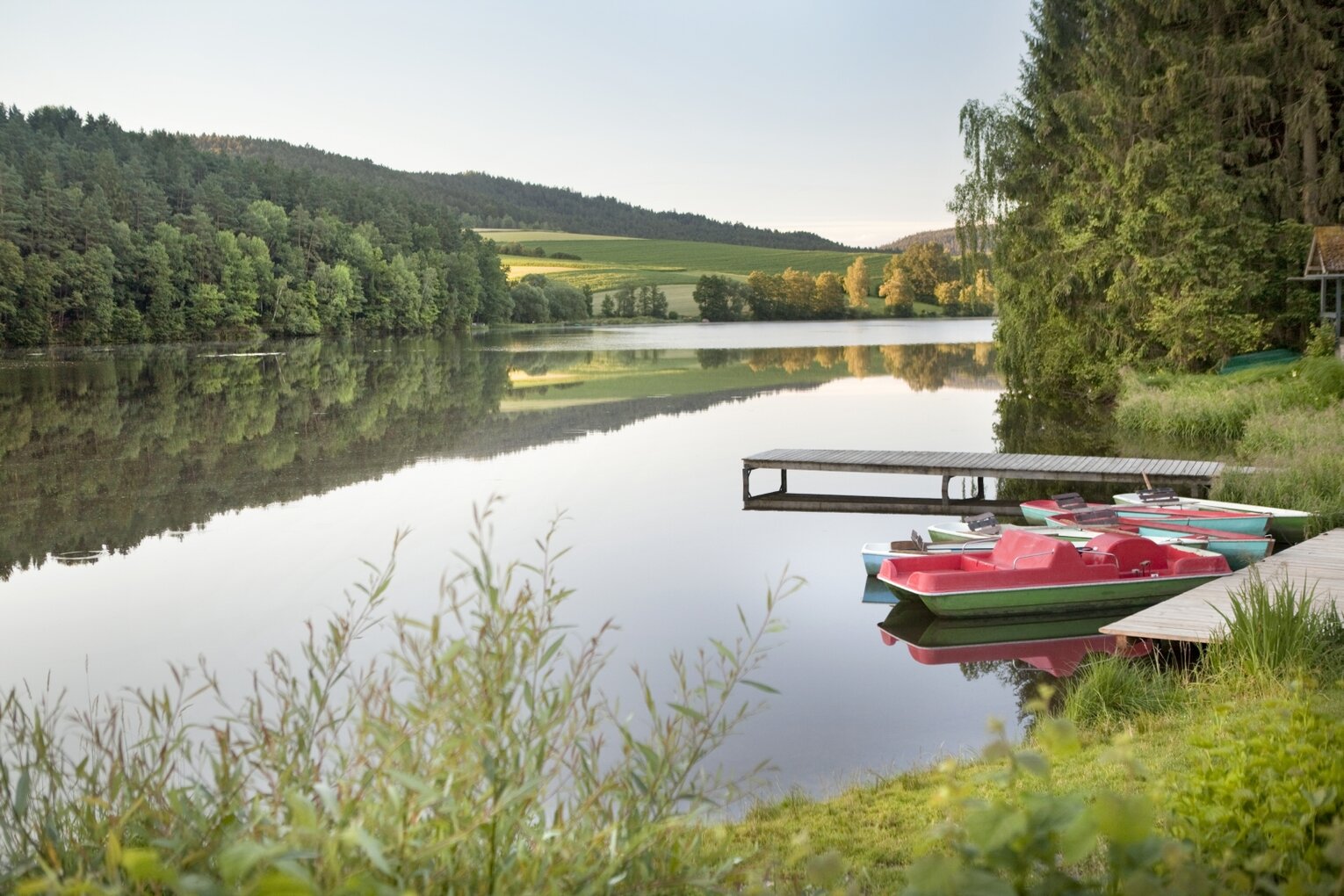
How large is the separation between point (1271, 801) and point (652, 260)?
149152 mm

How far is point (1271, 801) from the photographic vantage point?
11.6ft

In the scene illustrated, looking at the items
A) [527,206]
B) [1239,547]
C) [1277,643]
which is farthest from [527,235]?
[1277,643]

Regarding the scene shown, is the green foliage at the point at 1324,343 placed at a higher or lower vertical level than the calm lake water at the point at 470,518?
higher

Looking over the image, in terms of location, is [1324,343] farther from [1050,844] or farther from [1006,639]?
[1050,844]

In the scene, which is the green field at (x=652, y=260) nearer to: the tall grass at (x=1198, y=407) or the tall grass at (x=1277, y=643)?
the tall grass at (x=1198, y=407)

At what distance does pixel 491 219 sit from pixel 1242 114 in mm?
139345

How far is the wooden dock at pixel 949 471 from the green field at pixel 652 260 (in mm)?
110631

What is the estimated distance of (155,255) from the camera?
70.4 meters

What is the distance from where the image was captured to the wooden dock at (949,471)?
16.3 metres

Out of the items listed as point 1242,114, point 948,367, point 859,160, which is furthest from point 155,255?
point 1242,114

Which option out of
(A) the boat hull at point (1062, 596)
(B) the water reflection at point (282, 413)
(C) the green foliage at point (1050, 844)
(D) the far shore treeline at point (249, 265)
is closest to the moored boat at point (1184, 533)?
(A) the boat hull at point (1062, 596)

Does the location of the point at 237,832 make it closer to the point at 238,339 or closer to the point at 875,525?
the point at 875,525

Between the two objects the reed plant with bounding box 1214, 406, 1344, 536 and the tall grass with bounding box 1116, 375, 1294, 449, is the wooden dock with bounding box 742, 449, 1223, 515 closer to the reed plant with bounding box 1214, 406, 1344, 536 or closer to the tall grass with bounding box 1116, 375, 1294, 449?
the reed plant with bounding box 1214, 406, 1344, 536

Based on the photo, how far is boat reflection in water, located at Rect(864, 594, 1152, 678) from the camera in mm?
9891
